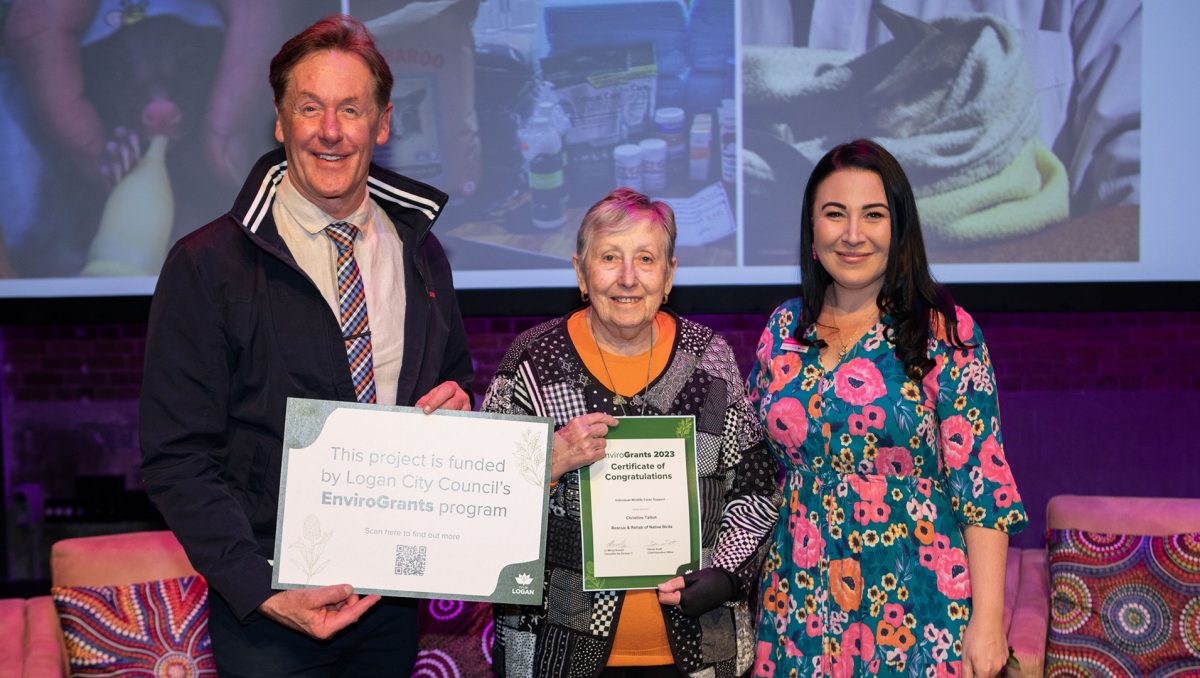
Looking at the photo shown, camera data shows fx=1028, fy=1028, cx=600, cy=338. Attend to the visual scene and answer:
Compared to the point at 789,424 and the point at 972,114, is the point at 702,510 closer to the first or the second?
the point at 789,424

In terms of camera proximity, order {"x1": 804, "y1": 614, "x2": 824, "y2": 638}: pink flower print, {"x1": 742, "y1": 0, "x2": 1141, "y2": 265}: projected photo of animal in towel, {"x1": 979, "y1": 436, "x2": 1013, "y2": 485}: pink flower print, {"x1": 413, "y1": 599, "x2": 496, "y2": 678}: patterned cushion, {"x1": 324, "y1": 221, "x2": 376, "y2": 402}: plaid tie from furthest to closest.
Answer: {"x1": 742, "y1": 0, "x2": 1141, "y2": 265}: projected photo of animal in towel
{"x1": 413, "y1": 599, "x2": 496, "y2": 678}: patterned cushion
{"x1": 804, "y1": 614, "x2": 824, "y2": 638}: pink flower print
{"x1": 979, "y1": 436, "x2": 1013, "y2": 485}: pink flower print
{"x1": 324, "y1": 221, "x2": 376, "y2": 402}: plaid tie

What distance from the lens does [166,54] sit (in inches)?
162

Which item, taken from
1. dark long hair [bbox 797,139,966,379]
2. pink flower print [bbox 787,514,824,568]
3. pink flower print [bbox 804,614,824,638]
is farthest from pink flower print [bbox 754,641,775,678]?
dark long hair [bbox 797,139,966,379]

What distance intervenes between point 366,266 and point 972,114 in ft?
9.08

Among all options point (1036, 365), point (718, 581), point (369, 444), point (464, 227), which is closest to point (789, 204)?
point (464, 227)

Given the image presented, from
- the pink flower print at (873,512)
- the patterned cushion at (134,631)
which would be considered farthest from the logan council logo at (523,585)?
the patterned cushion at (134,631)

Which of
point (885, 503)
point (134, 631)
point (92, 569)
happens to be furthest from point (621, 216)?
point (92, 569)

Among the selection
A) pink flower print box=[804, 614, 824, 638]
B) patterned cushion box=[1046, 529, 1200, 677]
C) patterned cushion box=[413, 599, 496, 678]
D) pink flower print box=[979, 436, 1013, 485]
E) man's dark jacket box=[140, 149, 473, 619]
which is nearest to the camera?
man's dark jacket box=[140, 149, 473, 619]

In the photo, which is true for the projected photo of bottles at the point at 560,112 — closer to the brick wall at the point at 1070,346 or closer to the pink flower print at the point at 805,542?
the brick wall at the point at 1070,346

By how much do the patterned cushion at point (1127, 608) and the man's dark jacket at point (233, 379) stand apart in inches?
90.1

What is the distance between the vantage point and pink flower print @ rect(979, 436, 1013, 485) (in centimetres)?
212

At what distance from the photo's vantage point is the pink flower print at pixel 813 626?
223 cm

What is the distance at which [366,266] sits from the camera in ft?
6.89

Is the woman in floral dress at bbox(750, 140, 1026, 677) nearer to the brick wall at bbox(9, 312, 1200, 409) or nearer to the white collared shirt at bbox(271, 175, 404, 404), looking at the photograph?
the white collared shirt at bbox(271, 175, 404, 404)
